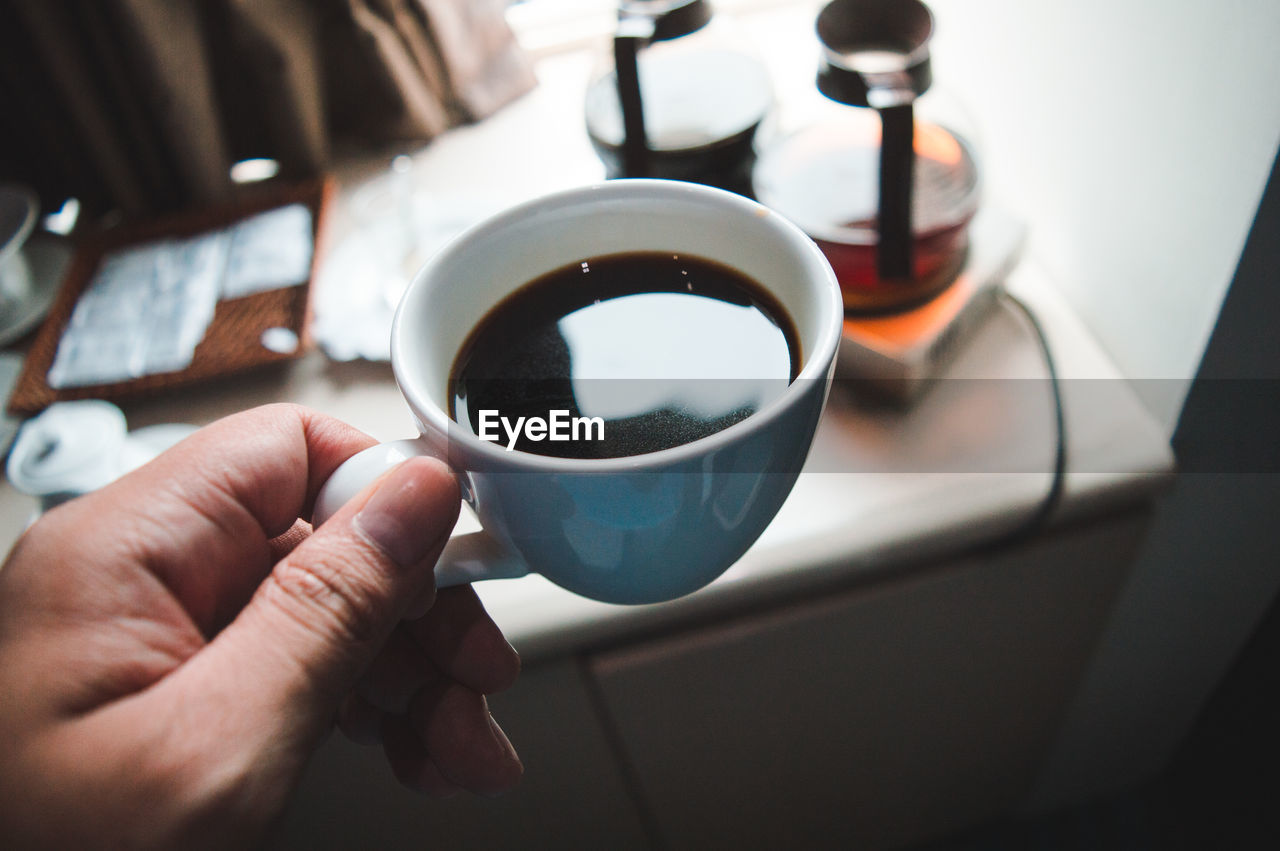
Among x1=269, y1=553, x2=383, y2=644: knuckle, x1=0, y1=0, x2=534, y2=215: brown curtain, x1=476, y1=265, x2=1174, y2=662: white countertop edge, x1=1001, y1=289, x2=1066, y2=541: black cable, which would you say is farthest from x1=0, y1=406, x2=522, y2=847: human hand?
x1=0, y1=0, x2=534, y2=215: brown curtain

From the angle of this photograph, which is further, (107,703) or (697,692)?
(697,692)

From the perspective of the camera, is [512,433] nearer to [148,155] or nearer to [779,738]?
[779,738]

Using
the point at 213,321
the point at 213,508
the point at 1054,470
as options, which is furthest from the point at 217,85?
the point at 1054,470

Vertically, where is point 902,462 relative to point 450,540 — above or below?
below

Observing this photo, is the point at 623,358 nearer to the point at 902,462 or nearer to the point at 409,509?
the point at 409,509

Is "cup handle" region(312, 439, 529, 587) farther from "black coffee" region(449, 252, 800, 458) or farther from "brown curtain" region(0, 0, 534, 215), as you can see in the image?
"brown curtain" region(0, 0, 534, 215)

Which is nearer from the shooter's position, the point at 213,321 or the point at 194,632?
the point at 194,632

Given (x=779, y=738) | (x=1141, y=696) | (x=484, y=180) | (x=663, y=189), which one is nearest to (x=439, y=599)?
(x=663, y=189)

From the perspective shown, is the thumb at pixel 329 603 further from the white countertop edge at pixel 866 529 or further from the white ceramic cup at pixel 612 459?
the white countertop edge at pixel 866 529
